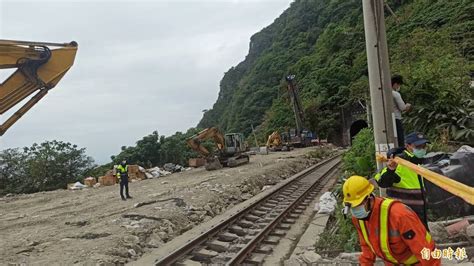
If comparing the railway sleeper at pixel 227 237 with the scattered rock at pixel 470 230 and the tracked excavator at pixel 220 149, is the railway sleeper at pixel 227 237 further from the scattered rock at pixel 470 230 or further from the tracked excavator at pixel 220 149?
the tracked excavator at pixel 220 149

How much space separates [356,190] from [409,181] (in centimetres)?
136

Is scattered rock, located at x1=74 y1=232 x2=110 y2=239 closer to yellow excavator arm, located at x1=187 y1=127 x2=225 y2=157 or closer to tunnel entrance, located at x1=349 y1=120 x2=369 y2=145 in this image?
yellow excavator arm, located at x1=187 y1=127 x2=225 y2=157

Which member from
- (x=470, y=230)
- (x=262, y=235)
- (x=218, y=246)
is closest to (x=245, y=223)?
(x=262, y=235)

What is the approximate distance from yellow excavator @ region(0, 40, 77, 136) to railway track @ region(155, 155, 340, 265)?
7442mm

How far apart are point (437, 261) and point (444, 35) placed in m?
29.4

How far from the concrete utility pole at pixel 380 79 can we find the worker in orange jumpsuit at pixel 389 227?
205 cm

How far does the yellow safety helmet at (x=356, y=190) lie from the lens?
2.79 metres

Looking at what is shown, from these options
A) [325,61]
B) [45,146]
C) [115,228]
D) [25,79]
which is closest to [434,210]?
[115,228]

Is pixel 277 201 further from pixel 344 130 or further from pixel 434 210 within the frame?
pixel 344 130

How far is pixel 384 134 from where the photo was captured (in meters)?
4.68

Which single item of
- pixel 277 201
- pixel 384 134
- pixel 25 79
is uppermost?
pixel 25 79

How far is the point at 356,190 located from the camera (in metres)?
2.81

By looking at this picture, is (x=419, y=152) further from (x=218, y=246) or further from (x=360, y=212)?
(x=218, y=246)

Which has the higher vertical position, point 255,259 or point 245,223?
point 245,223
